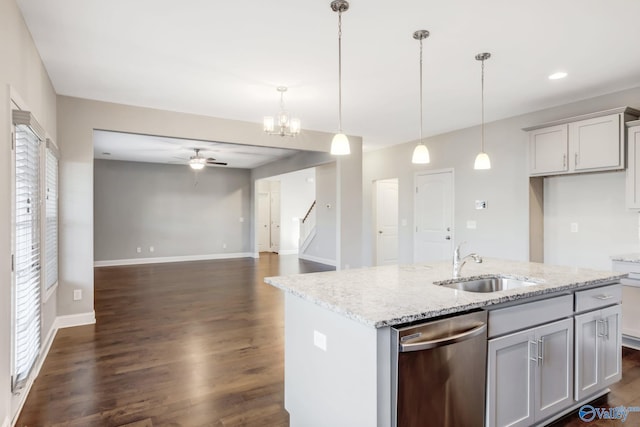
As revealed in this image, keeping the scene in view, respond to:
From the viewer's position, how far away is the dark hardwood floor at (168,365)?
94.2 inches

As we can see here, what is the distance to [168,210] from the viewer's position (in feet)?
32.0

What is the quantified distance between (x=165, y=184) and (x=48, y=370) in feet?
23.8

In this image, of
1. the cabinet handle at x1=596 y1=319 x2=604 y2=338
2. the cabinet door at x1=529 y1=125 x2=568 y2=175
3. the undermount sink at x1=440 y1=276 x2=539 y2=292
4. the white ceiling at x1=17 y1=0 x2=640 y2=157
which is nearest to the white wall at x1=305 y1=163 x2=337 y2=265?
the white ceiling at x1=17 y1=0 x2=640 y2=157

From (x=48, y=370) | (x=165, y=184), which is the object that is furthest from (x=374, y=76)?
(x=165, y=184)

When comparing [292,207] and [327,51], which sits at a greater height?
[327,51]

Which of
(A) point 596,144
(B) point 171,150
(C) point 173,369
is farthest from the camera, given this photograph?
(B) point 171,150

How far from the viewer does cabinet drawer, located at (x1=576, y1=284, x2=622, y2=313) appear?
234cm

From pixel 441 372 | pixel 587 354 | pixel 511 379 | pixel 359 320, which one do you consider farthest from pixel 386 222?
pixel 359 320

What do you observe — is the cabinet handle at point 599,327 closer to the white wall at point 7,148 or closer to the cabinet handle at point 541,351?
the cabinet handle at point 541,351

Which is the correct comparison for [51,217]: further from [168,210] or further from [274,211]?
[274,211]

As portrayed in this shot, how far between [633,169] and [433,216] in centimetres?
303

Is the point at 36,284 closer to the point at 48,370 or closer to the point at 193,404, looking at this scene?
the point at 48,370

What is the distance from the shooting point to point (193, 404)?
251 centimetres
